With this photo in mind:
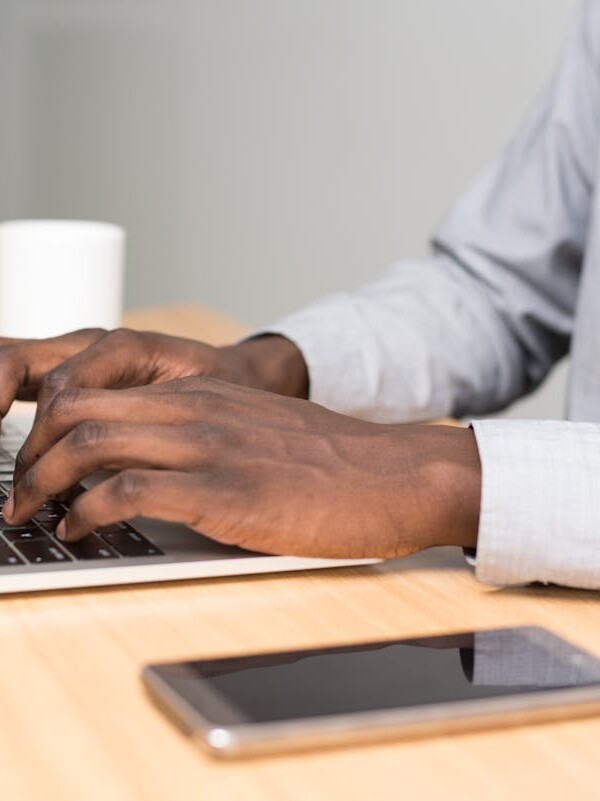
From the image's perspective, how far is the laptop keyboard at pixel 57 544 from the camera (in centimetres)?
58

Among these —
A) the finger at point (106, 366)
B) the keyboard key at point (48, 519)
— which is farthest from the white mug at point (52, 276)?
the keyboard key at point (48, 519)

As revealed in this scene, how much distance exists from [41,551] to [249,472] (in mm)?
96

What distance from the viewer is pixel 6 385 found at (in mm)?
771

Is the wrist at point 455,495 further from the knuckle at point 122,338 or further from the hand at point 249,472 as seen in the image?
the knuckle at point 122,338

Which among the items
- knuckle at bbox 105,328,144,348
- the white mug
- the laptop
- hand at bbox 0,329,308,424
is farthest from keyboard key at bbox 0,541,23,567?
the white mug

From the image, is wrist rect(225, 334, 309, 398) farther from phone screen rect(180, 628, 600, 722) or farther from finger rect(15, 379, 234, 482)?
phone screen rect(180, 628, 600, 722)

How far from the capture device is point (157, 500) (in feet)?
1.89

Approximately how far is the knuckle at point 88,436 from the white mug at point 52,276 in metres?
0.49

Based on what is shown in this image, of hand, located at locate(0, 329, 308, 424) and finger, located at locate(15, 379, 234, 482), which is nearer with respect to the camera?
finger, located at locate(15, 379, 234, 482)

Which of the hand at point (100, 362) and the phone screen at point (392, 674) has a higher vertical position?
the hand at point (100, 362)

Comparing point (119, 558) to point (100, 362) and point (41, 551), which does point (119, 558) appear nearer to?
point (41, 551)

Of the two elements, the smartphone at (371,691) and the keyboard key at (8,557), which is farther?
the keyboard key at (8,557)

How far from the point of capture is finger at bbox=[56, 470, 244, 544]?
574 mm

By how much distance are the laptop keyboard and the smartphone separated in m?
0.12
